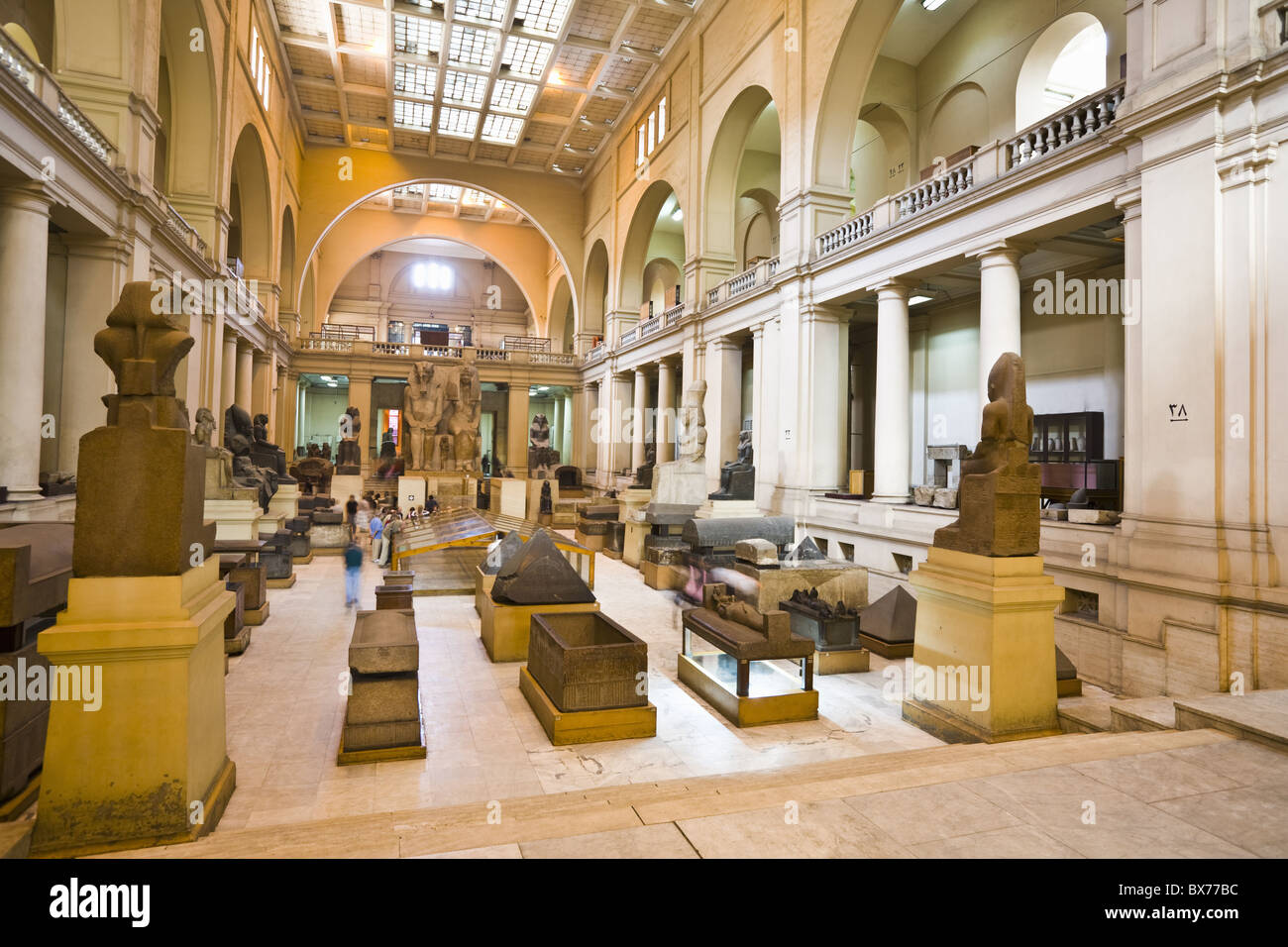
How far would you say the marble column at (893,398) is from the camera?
39.3ft

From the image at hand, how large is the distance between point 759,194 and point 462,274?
925 inches

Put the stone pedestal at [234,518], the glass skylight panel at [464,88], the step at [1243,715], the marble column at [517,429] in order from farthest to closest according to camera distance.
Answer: the marble column at [517,429] < the glass skylight panel at [464,88] < the stone pedestal at [234,518] < the step at [1243,715]

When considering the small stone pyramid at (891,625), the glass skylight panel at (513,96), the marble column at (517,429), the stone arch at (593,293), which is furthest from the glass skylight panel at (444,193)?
the small stone pyramid at (891,625)

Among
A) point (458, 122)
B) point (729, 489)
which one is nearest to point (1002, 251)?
point (729, 489)

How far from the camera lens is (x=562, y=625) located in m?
6.20

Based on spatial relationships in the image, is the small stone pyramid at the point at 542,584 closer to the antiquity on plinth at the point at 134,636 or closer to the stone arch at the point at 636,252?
the antiquity on plinth at the point at 134,636

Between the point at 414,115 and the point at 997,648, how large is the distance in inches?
1144

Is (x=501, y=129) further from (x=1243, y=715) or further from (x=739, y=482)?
Result: (x=1243, y=715)

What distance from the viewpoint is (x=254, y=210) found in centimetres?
2225

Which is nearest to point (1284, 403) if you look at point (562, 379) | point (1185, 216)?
point (1185, 216)

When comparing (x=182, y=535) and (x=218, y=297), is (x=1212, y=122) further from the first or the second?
(x=218, y=297)

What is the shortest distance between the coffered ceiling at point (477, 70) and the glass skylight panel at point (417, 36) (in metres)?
0.05

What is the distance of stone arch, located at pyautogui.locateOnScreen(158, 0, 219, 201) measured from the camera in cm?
1518
